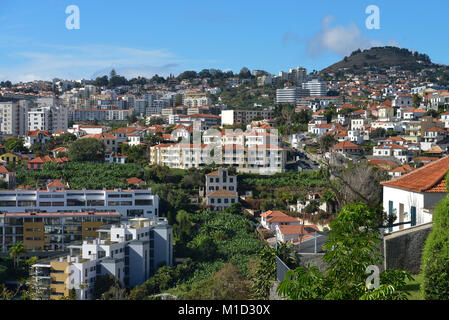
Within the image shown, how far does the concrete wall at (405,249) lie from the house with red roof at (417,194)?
25.3 inches

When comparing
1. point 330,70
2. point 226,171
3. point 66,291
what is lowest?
point 66,291

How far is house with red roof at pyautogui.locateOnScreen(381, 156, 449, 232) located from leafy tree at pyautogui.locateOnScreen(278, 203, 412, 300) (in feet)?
10.5

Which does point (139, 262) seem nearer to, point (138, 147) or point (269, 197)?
point (269, 197)

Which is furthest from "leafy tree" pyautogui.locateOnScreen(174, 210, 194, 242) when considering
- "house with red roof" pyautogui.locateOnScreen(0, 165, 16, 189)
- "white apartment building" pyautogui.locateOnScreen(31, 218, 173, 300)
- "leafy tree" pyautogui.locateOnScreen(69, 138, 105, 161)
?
"leafy tree" pyautogui.locateOnScreen(69, 138, 105, 161)

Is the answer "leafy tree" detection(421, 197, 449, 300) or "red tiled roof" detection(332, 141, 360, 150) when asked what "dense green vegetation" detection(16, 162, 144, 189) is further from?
"leafy tree" detection(421, 197, 449, 300)

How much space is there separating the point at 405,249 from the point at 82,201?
20928 mm

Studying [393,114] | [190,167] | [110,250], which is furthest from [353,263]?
[393,114]

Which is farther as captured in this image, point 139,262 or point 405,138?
point 405,138

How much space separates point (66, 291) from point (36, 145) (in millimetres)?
23408

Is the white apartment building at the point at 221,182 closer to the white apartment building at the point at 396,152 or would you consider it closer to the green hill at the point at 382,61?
the white apartment building at the point at 396,152

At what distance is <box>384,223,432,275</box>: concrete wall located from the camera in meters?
5.78

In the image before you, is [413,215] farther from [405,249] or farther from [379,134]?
[379,134]

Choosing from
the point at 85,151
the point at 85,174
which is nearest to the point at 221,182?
the point at 85,174

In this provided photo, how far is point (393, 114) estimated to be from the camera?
150 ft
